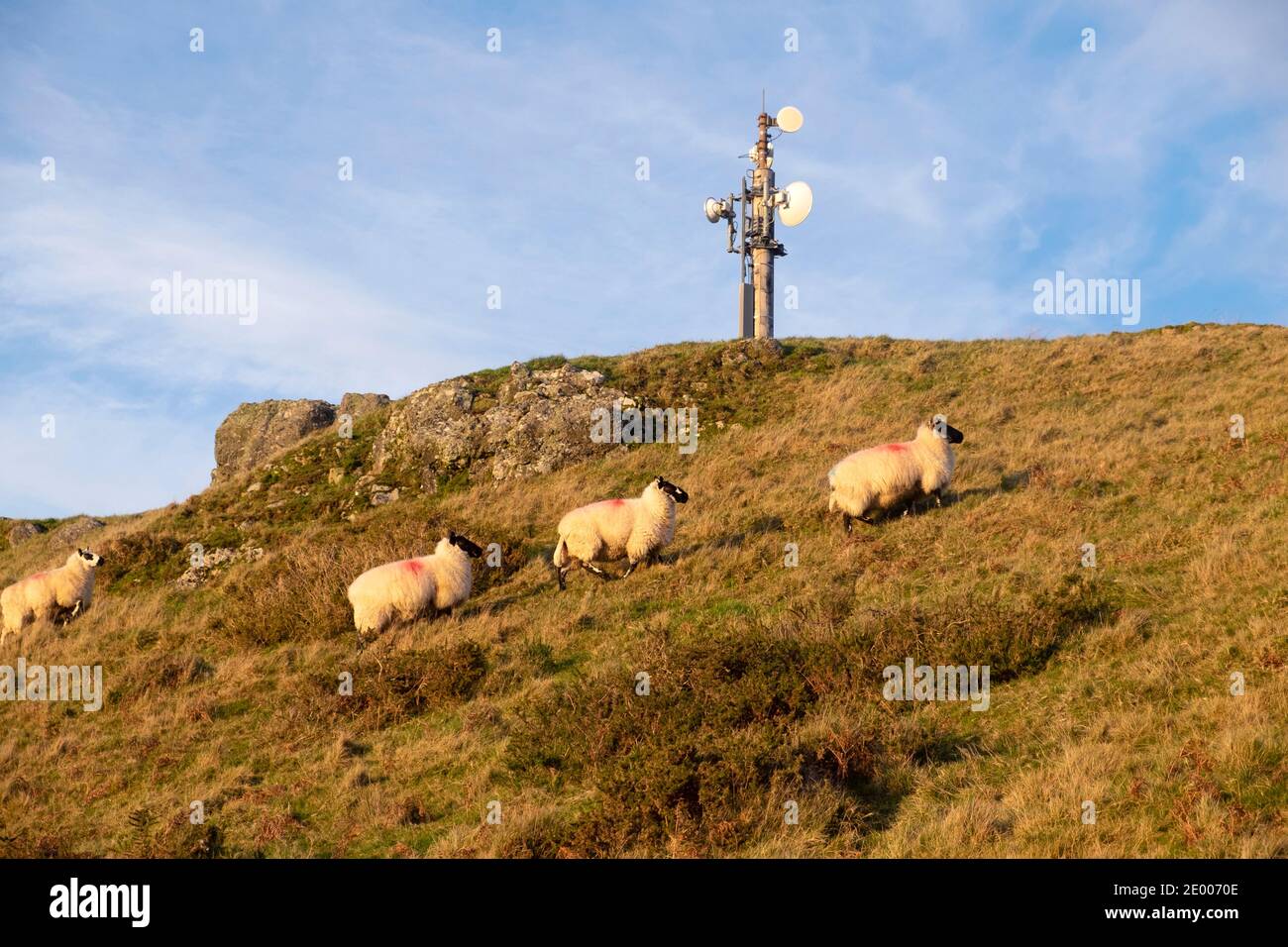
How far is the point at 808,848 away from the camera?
7691mm

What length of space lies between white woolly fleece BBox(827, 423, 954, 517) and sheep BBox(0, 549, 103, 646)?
1557 centimetres

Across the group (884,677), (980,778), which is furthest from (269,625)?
(980,778)

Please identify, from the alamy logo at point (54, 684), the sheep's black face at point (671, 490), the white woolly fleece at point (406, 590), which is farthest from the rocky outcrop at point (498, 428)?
the alamy logo at point (54, 684)

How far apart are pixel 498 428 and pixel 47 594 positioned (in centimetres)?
1282

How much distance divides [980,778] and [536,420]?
21160 millimetres

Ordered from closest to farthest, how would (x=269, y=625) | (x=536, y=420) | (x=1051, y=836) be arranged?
1. (x=1051, y=836)
2. (x=269, y=625)
3. (x=536, y=420)

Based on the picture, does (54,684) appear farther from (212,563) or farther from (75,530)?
(75,530)

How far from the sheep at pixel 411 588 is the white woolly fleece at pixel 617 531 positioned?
5.93ft

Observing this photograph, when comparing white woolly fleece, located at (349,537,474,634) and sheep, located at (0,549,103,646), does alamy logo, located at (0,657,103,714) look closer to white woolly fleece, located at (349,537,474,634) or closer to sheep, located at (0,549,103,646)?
sheep, located at (0,549,103,646)

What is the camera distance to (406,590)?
15094mm

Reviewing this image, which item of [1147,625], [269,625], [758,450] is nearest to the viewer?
[1147,625]

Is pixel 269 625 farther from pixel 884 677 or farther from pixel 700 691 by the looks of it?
pixel 884 677
